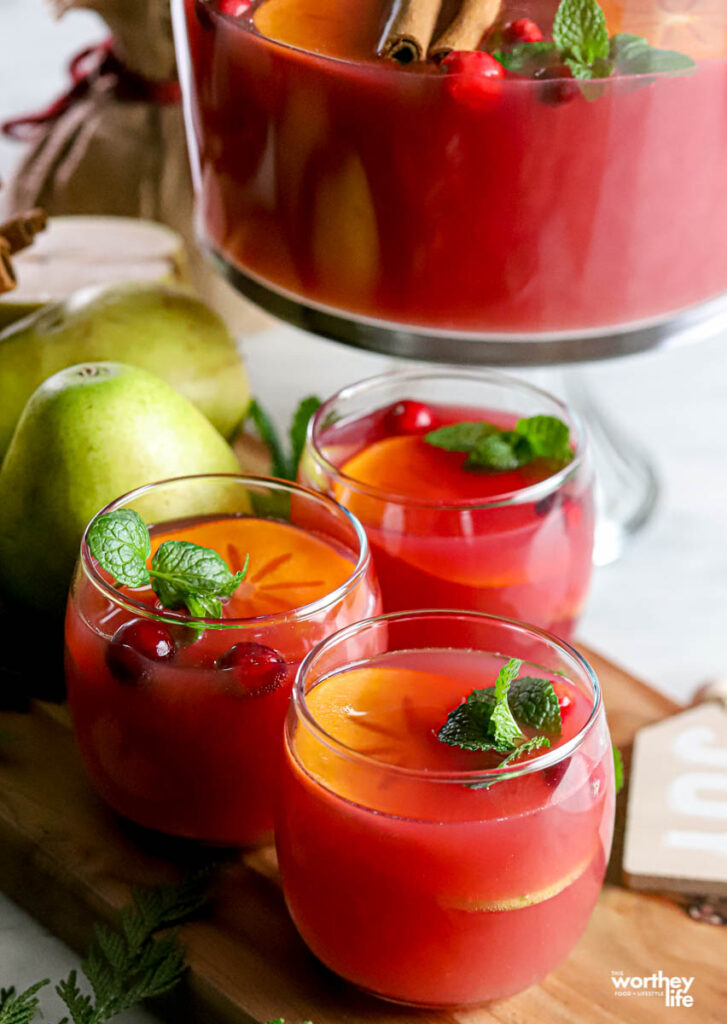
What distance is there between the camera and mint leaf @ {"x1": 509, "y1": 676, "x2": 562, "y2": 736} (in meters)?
0.62

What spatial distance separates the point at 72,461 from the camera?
832 millimetres

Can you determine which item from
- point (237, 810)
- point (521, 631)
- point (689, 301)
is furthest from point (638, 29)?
point (237, 810)

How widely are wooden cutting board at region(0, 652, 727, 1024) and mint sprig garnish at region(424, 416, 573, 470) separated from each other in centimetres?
24

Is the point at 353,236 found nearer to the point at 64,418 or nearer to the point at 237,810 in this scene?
the point at 64,418

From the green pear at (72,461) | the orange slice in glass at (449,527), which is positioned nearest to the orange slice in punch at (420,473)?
the orange slice in glass at (449,527)

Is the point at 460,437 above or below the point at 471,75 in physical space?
below

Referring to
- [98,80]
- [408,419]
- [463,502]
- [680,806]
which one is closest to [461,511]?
[463,502]

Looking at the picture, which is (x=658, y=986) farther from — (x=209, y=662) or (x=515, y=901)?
(x=209, y=662)

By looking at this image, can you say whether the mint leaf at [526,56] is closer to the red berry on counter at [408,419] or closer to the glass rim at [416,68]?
the glass rim at [416,68]

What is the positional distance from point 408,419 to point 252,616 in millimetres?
260

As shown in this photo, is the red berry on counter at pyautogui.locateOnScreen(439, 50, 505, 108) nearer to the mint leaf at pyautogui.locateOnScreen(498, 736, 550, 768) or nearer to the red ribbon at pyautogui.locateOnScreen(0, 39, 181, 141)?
the mint leaf at pyautogui.locateOnScreen(498, 736, 550, 768)

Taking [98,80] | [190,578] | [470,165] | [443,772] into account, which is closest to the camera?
[443,772]

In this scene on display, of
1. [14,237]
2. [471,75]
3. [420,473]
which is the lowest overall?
[420,473]

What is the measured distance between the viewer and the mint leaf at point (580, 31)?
75 centimetres
